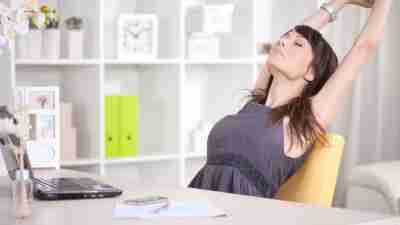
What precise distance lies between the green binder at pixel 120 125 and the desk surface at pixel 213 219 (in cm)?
211

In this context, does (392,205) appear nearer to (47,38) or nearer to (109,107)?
(109,107)

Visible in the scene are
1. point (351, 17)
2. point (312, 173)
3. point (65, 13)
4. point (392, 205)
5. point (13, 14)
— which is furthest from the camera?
point (351, 17)

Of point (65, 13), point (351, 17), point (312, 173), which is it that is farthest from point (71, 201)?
point (351, 17)

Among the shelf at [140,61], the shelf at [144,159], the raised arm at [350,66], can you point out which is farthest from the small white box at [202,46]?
the raised arm at [350,66]

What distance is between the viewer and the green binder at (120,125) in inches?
176

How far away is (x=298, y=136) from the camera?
291cm

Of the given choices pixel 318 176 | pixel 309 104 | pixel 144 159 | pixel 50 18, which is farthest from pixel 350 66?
pixel 144 159

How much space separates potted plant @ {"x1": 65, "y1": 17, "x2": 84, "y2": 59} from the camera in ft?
14.1

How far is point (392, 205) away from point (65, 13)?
1.89 meters

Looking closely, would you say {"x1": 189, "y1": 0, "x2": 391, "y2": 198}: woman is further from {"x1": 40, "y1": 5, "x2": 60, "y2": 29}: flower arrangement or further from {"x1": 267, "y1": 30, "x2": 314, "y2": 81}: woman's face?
{"x1": 40, "y1": 5, "x2": 60, "y2": 29}: flower arrangement

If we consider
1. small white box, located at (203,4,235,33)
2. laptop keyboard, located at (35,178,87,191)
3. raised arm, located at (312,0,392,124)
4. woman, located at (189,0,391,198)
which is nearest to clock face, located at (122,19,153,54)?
small white box, located at (203,4,235,33)

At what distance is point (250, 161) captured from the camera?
116 inches

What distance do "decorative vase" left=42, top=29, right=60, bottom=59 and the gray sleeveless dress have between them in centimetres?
148

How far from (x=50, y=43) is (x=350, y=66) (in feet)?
5.91
